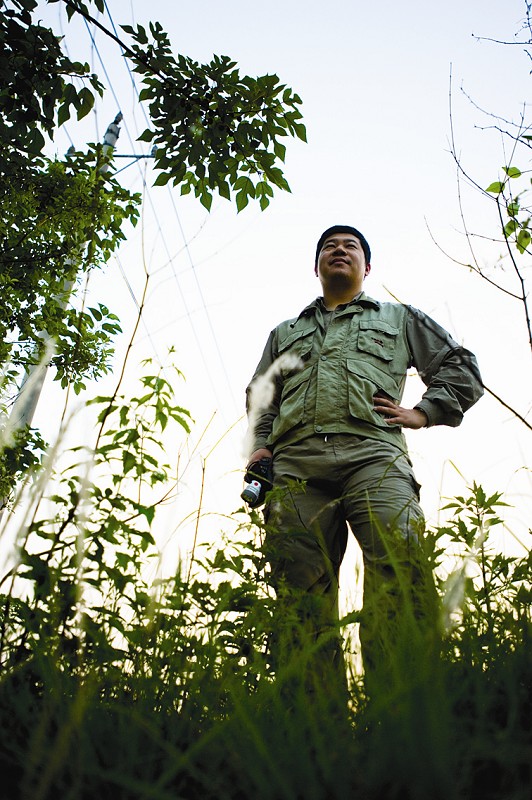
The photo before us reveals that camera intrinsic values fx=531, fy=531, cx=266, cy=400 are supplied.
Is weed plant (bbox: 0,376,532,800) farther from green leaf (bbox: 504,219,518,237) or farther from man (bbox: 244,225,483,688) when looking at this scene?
green leaf (bbox: 504,219,518,237)

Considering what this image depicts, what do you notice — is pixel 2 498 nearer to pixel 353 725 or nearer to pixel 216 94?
pixel 216 94

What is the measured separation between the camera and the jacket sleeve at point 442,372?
7.84ft

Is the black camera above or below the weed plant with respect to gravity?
above

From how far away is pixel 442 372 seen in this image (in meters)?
2.48

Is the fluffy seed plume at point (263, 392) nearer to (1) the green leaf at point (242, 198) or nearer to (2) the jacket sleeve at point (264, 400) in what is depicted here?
(2) the jacket sleeve at point (264, 400)

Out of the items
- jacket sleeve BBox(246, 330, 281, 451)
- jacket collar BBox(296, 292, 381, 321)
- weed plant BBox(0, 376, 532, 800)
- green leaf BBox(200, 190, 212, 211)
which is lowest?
weed plant BBox(0, 376, 532, 800)

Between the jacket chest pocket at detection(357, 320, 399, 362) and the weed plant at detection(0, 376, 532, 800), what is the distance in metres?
1.28

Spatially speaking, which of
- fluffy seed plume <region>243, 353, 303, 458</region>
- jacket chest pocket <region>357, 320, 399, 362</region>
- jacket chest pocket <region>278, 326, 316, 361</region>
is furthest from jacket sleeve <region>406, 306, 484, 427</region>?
fluffy seed plume <region>243, 353, 303, 458</region>

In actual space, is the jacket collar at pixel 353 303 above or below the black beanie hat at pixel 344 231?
below

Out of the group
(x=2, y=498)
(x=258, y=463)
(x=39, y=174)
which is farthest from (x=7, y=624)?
(x=39, y=174)

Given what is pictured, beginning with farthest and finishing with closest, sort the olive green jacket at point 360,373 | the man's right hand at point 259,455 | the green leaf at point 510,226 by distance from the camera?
the man's right hand at point 259,455, the olive green jacket at point 360,373, the green leaf at point 510,226

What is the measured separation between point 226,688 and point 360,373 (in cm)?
167

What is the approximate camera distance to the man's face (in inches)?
113

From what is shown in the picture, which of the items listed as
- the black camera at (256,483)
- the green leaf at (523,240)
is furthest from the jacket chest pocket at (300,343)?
the green leaf at (523,240)
